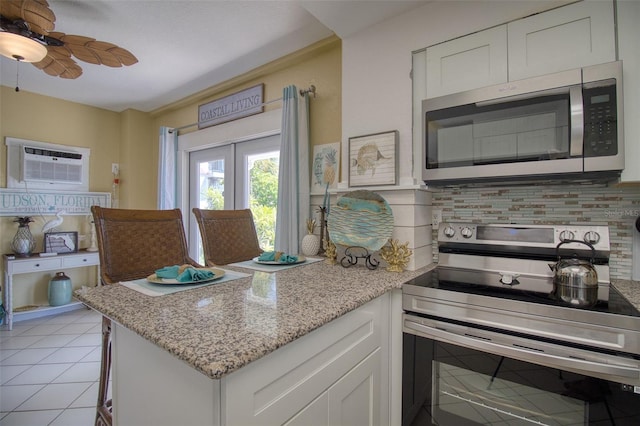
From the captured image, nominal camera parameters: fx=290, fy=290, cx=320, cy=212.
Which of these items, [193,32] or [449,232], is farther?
[193,32]

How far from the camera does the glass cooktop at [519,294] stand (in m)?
0.96

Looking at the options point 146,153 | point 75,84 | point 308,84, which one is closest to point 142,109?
point 146,153

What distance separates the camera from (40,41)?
180cm

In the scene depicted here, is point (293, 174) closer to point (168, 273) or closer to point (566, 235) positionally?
point (168, 273)

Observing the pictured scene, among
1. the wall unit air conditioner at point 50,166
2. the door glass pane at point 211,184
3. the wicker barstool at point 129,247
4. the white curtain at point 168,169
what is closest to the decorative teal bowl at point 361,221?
the wicker barstool at point 129,247

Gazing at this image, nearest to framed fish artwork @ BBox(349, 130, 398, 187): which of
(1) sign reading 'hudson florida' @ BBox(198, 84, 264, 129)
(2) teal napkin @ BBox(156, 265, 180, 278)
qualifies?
(2) teal napkin @ BBox(156, 265, 180, 278)

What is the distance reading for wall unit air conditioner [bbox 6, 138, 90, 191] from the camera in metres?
3.29

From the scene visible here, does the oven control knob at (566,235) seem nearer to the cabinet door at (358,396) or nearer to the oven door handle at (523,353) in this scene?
the oven door handle at (523,353)

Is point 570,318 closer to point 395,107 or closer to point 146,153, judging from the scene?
point 395,107

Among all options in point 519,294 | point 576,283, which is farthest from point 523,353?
point 576,283

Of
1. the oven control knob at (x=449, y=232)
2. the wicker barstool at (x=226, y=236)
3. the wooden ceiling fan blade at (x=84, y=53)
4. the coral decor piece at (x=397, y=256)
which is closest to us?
the coral decor piece at (x=397, y=256)

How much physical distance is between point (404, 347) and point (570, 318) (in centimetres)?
61

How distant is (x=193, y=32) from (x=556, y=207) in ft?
8.61

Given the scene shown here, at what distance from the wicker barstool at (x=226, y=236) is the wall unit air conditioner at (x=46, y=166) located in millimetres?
2924
